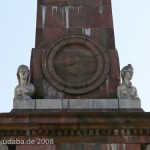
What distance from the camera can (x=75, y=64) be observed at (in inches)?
651

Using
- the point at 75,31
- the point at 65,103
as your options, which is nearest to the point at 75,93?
the point at 65,103

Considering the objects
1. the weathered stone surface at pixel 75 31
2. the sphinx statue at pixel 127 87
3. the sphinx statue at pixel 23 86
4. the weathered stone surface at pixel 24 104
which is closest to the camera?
the weathered stone surface at pixel 24 104

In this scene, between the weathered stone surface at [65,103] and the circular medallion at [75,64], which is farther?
the circular medallion at [75,64]

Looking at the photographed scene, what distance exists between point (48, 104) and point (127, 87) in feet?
9.16

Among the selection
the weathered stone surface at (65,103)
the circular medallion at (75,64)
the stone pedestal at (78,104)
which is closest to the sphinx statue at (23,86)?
the stone pedestal at (78,104)

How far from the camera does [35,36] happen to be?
17.1 m

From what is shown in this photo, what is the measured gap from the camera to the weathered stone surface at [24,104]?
49.7ft

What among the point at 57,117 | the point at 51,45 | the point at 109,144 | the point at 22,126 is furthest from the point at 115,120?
the point at 51,45

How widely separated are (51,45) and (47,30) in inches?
31.4

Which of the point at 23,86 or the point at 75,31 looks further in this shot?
the point at 75,31

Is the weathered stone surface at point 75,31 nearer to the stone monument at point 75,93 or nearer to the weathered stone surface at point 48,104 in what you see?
the stone monument at point 75,93

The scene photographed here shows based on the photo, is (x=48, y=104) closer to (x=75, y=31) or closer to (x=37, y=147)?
(x=37, y=147)

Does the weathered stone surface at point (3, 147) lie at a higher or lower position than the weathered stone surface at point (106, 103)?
lower

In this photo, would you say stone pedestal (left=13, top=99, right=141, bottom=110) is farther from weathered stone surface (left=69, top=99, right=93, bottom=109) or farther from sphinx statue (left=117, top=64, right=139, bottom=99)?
sphinx statue (left=117, top=64, right=139, bottom=99)
